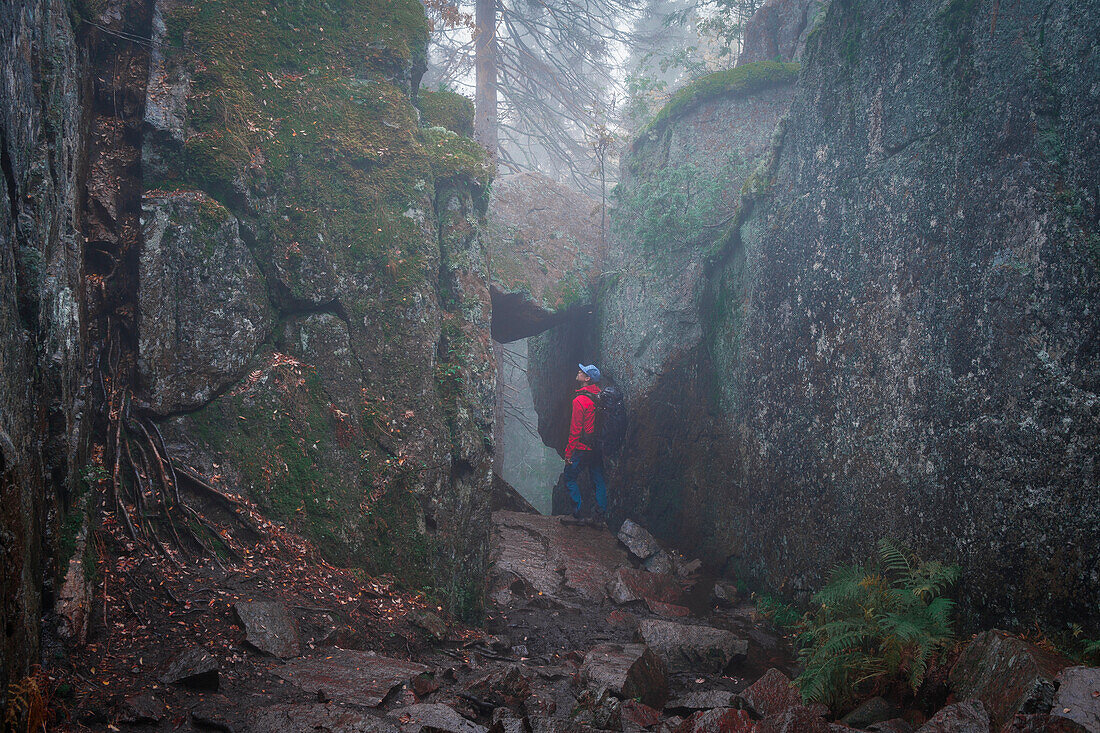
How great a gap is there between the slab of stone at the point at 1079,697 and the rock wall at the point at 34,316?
506cm

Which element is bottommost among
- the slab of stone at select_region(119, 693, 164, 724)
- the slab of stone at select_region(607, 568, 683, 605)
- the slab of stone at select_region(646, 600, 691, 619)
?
the slab of stone at select_region(607, 568, 683, 605)

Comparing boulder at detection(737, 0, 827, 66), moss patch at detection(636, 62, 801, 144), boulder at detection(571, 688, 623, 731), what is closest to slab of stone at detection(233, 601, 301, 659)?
boulder at detection(571, 688, 623, 731)

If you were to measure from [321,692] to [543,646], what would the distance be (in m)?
3.00

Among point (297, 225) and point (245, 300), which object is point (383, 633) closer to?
point (245, 300)

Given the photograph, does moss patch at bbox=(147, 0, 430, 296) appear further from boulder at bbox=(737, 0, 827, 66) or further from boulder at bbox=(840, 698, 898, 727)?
boulder at bbox=(737, 0, 827, 66)

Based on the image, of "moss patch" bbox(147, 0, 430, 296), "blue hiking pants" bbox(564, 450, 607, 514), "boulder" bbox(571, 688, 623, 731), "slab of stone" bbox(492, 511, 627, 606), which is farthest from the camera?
"blue hiking pants" bbox(564, 450, 607, 514)

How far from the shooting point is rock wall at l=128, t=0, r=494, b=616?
20.1 feet

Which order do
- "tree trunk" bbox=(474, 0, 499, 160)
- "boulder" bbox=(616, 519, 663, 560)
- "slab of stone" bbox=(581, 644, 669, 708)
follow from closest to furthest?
1. "slab of stone" bbox=(581, 644, 669, 708)
2. "boulder" bbox=(616, 519, 663, 560)
3. "tree trunk" bbox=(474, 0, 499, 160)

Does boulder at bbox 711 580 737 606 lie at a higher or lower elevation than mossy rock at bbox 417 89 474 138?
lower

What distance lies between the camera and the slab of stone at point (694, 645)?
594 cm

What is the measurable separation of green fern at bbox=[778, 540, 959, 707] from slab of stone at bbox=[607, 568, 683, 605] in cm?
264

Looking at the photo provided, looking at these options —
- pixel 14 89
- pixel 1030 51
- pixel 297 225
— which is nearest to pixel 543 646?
pixel 297 225

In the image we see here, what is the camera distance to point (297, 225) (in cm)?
718

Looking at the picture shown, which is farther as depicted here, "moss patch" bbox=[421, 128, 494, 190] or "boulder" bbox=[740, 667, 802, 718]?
"moss patch" bbox=[421, 128, 494, 190]
